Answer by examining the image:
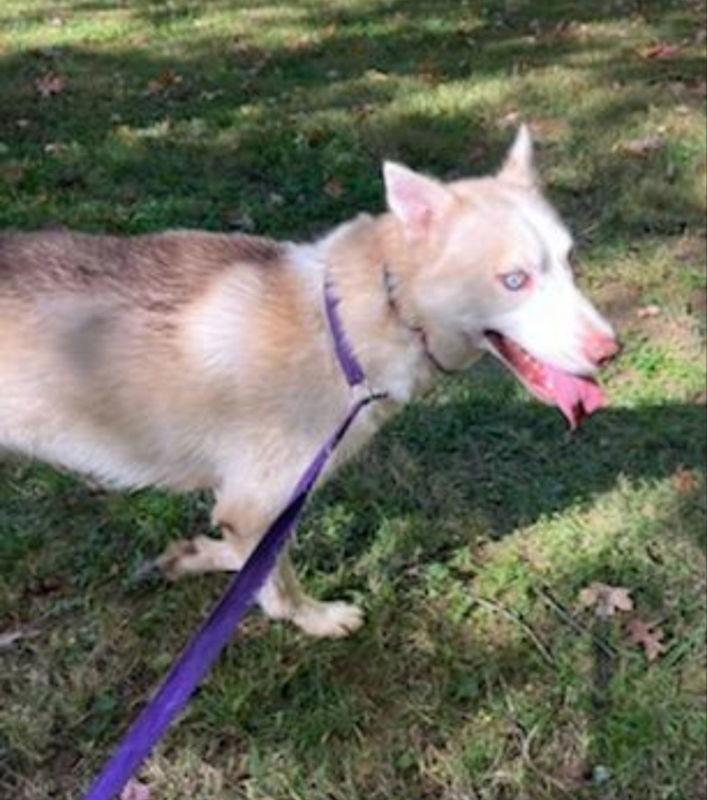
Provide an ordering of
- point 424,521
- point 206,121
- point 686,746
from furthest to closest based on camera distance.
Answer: point 206,121 < point 424,521 < point 686,746

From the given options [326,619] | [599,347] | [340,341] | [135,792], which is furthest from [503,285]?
[135,792]

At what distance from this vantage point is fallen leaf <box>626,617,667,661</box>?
362 cm

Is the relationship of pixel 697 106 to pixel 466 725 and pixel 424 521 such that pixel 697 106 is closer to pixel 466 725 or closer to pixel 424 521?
pixel 424 521

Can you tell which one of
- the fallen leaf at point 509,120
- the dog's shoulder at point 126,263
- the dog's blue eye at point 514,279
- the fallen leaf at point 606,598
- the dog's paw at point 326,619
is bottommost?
the fallen leaf at point 509,120

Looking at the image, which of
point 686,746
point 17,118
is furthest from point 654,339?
point 17,118

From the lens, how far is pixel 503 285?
2.80 metres

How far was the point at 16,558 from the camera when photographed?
12.6 ft

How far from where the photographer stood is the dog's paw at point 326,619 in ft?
11.7

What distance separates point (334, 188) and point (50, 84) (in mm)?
2622

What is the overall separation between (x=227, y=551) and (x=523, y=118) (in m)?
4.40

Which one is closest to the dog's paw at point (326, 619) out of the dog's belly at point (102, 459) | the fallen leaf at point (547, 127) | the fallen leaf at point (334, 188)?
the dog's belly at point (102, 459)

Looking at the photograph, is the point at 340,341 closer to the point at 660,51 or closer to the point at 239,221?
the point at 239,221

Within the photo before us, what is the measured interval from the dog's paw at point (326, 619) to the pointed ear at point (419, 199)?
4.03 feet

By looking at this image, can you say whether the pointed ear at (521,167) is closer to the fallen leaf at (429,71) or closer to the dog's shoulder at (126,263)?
the dog's shoulder at (126,263)
